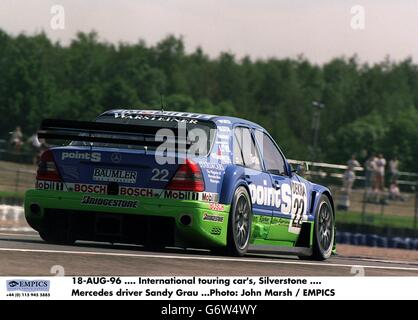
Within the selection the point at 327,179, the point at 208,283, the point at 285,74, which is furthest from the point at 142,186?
the point at 285,74

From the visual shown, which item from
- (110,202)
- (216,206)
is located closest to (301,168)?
(216,206)

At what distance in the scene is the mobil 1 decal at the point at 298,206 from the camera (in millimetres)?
11836

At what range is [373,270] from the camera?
33.2 ft

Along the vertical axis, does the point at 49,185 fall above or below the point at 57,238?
above

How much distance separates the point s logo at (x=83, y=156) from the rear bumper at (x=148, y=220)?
0.33 m

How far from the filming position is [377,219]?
32.4 meters

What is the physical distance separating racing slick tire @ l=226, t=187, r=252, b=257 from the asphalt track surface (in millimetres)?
248

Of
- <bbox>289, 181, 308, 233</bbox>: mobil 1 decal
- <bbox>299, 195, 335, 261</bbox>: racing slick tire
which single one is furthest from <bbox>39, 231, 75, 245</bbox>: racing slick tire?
<bbox>299, 195, 335, 261</bbox>: racing slick tire

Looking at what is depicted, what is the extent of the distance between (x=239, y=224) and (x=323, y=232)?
7.16 ft

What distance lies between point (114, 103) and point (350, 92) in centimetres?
4525

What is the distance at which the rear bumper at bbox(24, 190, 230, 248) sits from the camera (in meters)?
10.0

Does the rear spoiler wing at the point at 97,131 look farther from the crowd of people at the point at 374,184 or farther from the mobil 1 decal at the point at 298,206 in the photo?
the crowd of people at the point at 374,184

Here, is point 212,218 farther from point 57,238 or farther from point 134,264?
point 134,264

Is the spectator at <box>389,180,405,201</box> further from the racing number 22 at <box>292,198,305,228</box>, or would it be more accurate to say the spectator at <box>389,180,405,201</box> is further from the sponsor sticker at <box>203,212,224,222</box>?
the sponsor sticker at <box>203,212,224,222</box>
